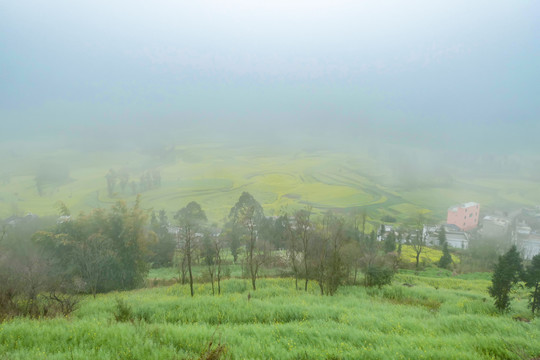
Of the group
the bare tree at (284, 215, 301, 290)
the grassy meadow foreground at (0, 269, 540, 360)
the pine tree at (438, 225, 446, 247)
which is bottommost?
the pine tree at (438, 225, 446, 247)

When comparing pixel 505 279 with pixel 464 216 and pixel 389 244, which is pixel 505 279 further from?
pixel 464 216

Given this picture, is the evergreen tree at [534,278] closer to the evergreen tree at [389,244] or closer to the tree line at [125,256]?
the tree line at [125,256]

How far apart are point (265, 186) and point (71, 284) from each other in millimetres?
48334

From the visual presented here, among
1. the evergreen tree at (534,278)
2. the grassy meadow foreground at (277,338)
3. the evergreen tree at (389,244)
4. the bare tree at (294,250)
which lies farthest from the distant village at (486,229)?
the evergreen tree at (534,278)

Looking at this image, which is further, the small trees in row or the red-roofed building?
the red-roofed building

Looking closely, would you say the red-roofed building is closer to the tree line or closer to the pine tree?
the pine tree

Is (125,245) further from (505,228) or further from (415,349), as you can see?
(505,228)

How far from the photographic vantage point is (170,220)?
1503 inches

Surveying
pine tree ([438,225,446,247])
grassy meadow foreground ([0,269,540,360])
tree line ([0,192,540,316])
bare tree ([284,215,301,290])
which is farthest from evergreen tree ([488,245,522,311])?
pine tree ([438,225,446,247])

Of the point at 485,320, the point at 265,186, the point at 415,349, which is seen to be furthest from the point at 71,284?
the point at 265,186

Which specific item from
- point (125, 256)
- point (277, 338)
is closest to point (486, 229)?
point (277, 338)

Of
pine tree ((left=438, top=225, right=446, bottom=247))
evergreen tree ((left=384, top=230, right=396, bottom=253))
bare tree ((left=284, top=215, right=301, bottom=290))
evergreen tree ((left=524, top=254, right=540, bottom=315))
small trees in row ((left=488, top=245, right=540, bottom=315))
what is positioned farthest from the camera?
pine tree ((left=438, top=225, right=446, bottom=247))

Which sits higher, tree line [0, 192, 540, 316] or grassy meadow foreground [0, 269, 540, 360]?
grassy meadow foreground [0, 269, 540, 360]

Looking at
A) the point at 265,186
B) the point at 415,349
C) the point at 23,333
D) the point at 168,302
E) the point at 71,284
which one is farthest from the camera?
the point at 265,186
